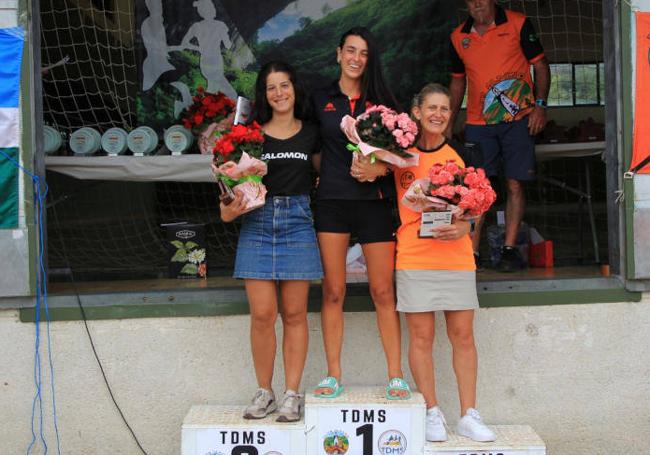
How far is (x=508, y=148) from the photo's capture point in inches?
214

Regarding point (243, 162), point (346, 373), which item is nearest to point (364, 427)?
point (346, 373)

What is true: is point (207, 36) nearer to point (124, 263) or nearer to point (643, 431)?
point (124, 263)

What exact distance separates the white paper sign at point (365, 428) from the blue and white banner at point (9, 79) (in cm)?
202

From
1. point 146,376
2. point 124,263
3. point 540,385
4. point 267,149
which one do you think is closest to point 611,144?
point 540,385

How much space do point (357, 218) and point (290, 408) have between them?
96 cm

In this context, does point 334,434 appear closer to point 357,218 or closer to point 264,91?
point 357,218

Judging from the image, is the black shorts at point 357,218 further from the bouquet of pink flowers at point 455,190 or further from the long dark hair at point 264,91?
the long dark hair at point 264,91

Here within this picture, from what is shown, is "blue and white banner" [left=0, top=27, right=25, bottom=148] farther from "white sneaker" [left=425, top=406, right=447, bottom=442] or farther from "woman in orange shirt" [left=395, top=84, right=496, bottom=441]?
"white sneaker" [left=425, top=406, right=447, bottom=442]

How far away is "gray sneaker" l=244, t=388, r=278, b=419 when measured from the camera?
166 inches

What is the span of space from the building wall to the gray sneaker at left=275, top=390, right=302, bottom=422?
34cm

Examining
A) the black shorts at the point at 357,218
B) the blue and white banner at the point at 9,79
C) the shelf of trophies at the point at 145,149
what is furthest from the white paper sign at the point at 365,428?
the blue and white banner at the point at 9,79

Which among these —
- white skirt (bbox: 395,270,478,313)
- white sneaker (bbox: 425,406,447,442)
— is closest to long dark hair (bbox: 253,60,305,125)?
white skirt (bbox: 395,270,478,313)

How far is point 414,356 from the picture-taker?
4207mm

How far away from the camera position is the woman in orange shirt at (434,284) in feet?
13.5
